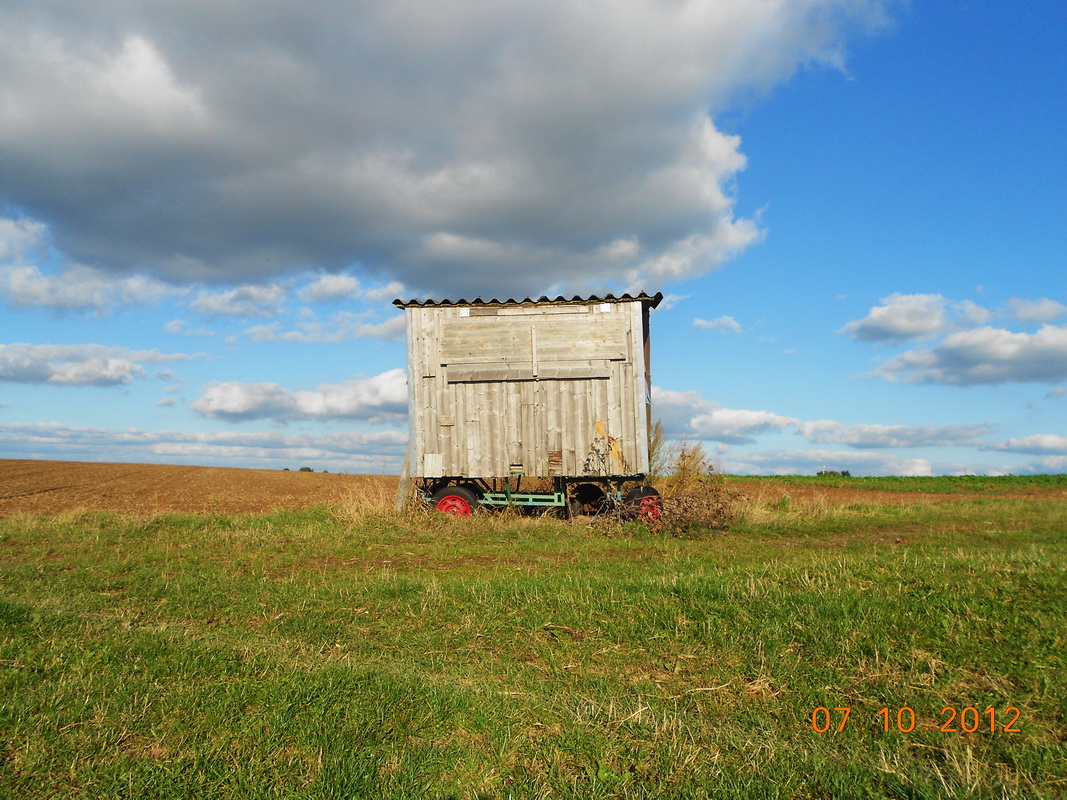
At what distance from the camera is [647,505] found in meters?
14.0

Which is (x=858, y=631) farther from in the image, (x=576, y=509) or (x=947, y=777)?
(x=576, y=509)

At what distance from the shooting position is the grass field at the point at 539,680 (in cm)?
365

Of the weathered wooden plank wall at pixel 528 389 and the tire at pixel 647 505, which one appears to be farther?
the weathered wooden plank wall at pixel 528 389

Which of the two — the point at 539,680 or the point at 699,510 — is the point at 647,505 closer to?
the point at 699,510

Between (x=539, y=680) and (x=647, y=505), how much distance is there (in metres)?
9.17

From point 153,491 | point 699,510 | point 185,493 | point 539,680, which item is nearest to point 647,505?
point 699,510

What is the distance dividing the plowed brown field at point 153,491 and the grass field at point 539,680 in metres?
9.31

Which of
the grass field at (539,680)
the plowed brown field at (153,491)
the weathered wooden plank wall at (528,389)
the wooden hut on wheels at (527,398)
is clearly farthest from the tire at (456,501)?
the grass field at (539,680)

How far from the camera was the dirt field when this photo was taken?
61.0 feet

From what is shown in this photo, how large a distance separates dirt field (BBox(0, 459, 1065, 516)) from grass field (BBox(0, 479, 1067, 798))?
28.7 feet

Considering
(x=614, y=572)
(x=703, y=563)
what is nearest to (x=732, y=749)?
(x=614, y=572)

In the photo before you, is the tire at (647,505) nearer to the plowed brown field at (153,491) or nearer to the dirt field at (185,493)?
the dirt field at (185,493)

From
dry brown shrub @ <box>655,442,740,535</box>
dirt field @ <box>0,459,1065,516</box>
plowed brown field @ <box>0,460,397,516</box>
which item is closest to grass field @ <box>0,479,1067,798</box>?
dry brown shrub @ <box>655,442,740,535</box>

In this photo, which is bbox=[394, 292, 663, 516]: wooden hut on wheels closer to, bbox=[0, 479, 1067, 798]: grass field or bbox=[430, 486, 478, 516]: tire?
bbox=[430, 486, 478, 516]: tire
